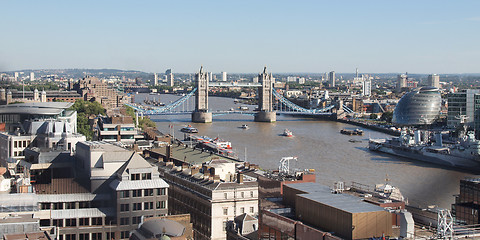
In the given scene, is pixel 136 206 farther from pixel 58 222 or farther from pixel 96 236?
pixel 58 222

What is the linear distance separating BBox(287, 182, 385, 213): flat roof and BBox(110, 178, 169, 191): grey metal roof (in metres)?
3.44

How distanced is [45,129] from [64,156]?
134 inches

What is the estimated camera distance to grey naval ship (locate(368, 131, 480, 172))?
2925 cm

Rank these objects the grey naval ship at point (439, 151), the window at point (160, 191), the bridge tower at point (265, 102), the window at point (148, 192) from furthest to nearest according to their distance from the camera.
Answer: the bridge tower at point (265, 102)
the grey naval ship at point (439, 151)
the window at point (160, 191)
the window at point (148, 192)

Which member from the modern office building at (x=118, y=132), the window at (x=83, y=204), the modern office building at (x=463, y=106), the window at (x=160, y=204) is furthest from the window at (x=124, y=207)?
the modern office building at (x=463, y=106)

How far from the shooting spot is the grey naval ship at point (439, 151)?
29250mm

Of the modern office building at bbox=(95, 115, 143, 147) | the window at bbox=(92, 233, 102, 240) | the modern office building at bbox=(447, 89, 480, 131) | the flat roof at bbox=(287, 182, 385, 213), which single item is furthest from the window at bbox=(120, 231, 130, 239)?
the modern office building at bbox=(447, 89, 480, 131)

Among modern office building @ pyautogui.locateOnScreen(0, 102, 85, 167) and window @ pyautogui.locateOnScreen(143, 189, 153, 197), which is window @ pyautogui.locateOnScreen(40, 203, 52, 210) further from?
modern office building @ pyautogui.locateOnScreen(0, 102, 85, 167)

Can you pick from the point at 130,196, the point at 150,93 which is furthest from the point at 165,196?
the point at 150,93

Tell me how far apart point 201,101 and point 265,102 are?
17.3 feet

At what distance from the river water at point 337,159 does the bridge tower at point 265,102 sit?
189 inches

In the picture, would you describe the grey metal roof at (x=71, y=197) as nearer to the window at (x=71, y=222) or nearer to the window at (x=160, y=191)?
the window at (x=71, y=222)

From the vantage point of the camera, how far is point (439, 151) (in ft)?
100

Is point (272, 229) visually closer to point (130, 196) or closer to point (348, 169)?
point (130, 196)
